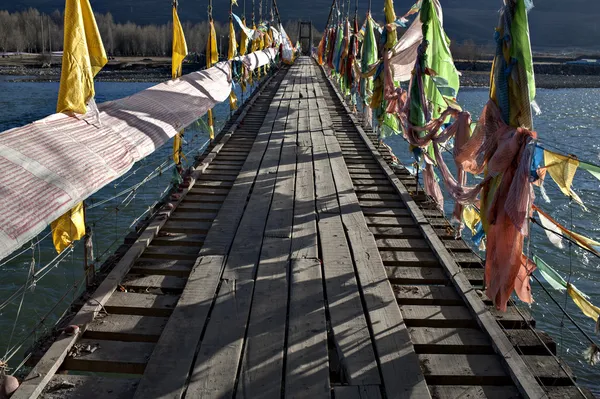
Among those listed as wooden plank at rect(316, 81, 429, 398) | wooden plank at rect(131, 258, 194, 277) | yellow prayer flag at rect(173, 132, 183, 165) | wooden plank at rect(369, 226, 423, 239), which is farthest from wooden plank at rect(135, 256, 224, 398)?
yellow prayer flag at rect(173, 132, 183, 165)

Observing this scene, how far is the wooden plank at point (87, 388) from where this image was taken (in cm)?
249

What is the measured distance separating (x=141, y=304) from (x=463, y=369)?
1.72m

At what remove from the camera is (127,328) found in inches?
119

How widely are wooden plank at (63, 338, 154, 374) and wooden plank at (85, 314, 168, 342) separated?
0.06 metres

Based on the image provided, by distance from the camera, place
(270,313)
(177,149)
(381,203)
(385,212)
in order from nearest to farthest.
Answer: (270,313) < (385,212) < (381,203) < (177,149)

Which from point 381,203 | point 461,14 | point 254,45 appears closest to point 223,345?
point 381,203

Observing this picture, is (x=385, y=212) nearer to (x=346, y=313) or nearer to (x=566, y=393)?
(x=346, y=313)

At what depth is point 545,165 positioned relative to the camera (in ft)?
10.0

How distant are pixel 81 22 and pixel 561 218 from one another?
902 cm

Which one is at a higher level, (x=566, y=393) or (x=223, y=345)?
(x=223, y=345)

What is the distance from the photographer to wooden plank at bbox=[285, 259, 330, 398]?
254 cm

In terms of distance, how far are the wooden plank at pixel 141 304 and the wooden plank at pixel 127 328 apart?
58 mm

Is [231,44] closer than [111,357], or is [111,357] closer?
[111,357]

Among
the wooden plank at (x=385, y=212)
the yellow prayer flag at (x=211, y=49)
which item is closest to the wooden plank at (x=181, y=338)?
the wooden plank at (x=385, y=212)
